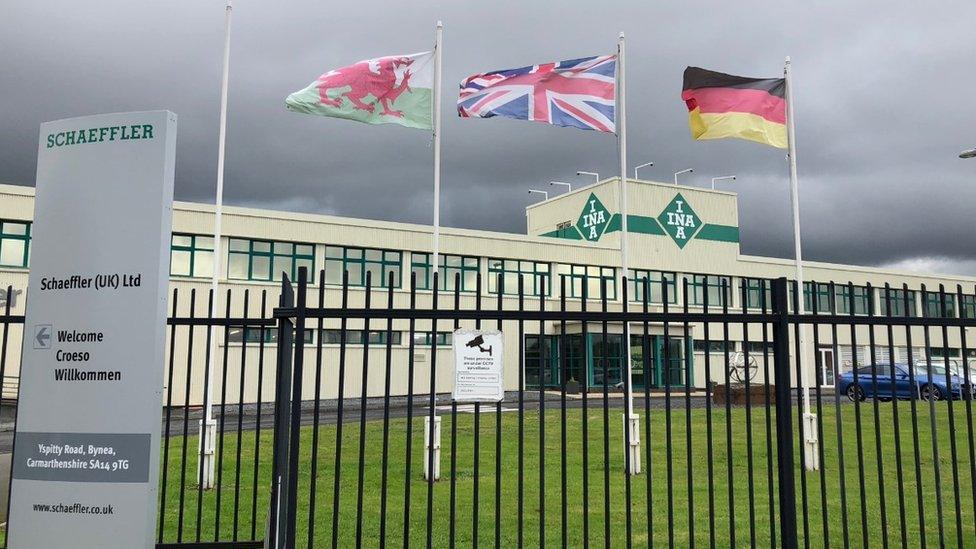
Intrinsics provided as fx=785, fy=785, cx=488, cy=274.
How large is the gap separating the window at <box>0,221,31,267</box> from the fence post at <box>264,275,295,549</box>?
27.2 meters

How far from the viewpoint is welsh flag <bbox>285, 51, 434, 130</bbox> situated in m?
12.1

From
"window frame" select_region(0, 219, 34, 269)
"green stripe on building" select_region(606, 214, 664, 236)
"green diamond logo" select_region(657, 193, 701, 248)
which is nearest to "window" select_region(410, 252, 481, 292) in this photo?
"green stripe on building" select_region(606, 214, 664, 236)


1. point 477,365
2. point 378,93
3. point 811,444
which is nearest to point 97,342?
point 477,365

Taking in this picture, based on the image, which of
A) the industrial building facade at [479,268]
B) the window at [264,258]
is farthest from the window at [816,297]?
the window at [264,258]

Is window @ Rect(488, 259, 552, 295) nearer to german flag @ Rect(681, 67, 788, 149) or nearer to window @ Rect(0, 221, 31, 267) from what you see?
window @ Rect(0, 221, 31, 267)

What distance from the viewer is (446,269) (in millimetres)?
35250

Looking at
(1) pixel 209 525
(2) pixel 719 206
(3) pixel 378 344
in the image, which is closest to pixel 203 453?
(1) pixel 209 525

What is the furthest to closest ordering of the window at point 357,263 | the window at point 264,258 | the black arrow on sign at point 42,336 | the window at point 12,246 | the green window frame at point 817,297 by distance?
the window at point 357,263, the window at point 264,258, the window at point 12,246, the green window frame at point 817,297, the black arrow on sign at point 42,336

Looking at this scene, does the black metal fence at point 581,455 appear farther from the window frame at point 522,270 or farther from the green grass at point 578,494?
the window frame at point 522,270

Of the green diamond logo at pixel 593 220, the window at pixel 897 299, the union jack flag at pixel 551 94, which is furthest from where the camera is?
the green diamond logo at pixel 593 220

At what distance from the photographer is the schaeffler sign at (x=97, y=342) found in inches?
171

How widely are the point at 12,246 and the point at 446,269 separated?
16736mm

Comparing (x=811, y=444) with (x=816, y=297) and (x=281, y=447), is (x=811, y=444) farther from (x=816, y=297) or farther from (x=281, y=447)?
(x=281, y=447)

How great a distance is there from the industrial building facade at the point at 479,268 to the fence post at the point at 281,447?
52.5 ft
